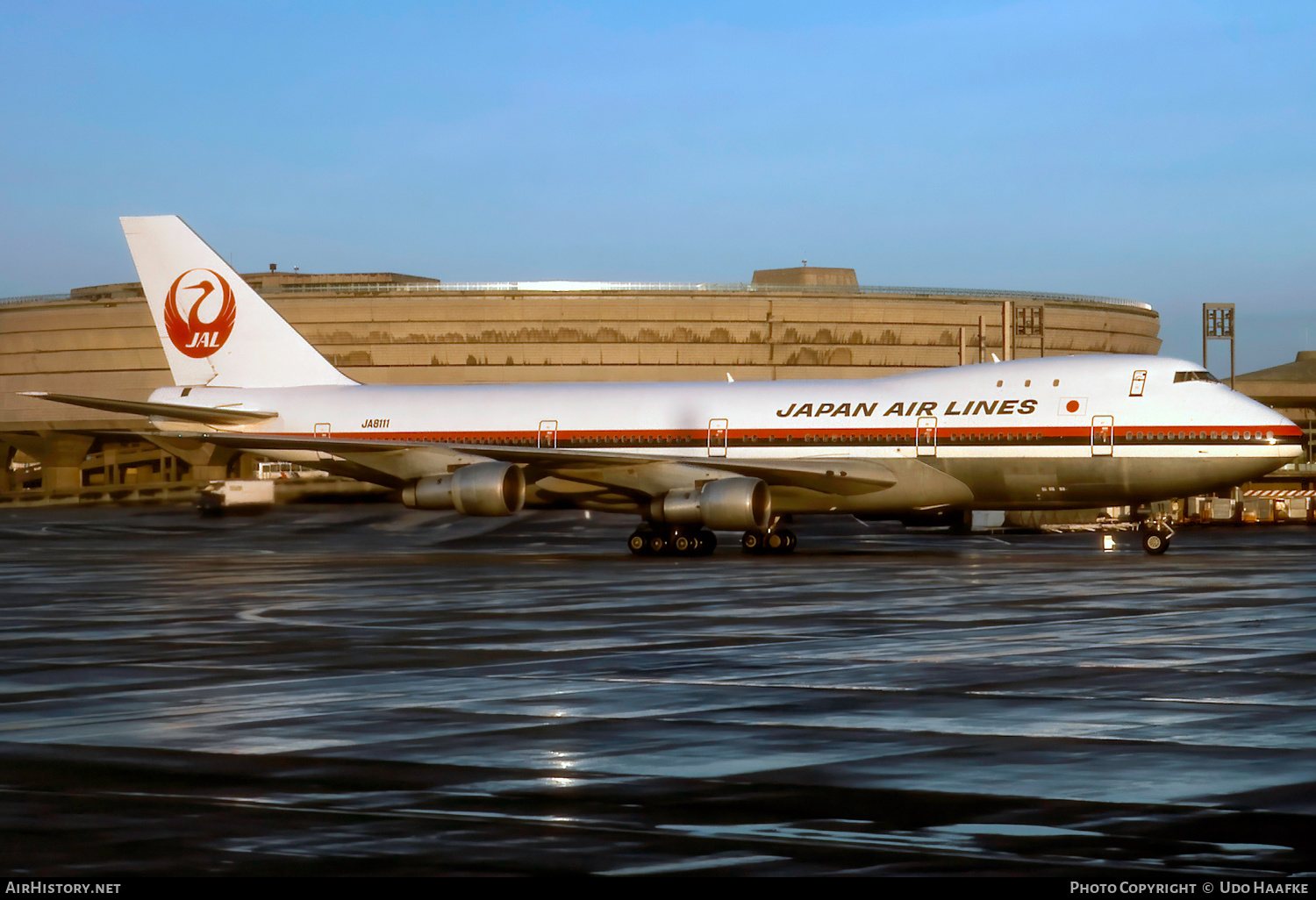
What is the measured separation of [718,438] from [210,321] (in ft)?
49.0

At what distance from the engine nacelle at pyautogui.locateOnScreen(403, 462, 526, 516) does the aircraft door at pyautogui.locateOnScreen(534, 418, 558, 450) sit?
7.42 ft

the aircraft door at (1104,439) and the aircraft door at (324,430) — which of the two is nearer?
the aircraft door at (1104,439)

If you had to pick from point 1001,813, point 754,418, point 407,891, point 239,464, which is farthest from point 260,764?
point 239,464

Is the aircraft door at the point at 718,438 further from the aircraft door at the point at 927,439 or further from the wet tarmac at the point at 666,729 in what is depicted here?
the wet tarmac at the point at 666,729

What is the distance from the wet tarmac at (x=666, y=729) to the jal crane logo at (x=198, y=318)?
53.6 ft

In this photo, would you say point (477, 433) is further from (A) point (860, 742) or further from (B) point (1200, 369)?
(A) point (860, 742)

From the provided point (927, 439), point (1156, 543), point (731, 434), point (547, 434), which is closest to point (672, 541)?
point (731, 434)

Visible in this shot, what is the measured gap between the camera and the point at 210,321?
136 feet

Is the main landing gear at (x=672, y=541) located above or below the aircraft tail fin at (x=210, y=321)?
below

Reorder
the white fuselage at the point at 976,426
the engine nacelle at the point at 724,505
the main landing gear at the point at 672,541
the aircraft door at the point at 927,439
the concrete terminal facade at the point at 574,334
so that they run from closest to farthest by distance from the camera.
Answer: the white fuselage at the point at 976,426, the engine nacelle at the point at 724,505, the aircraft door at the point at 927,439, the main landing gear at the point at 672,541, the concrete terminal facade at the point at 574,334

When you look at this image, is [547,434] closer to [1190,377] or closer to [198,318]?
[198,318]

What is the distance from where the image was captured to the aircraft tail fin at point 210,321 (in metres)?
41.5

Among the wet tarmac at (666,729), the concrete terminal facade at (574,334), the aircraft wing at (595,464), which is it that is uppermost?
the concrete terminal facade at (574,334)

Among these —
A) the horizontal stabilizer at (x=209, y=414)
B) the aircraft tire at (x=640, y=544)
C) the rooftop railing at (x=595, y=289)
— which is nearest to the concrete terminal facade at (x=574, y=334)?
the rooftop railing at (x=595, y=289)
